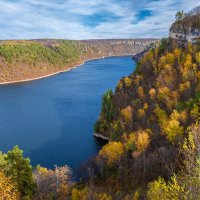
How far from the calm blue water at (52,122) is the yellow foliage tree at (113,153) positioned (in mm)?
6792

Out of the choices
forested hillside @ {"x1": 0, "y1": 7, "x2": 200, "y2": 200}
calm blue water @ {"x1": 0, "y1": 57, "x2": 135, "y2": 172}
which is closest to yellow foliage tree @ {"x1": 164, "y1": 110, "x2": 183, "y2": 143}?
forested hillside @ {"x1": 0, "y1": 7, "x2": 200, "y2": 200}

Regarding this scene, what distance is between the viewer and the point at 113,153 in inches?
1929

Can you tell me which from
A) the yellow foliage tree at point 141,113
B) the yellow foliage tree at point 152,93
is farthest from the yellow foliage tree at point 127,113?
the yellow foliage tree at point 152,93

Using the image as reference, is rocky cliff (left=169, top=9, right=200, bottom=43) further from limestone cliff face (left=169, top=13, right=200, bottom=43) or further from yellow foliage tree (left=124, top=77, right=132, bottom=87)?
yellow foliage tree (left=124, top=77, right=132, bottom=87)

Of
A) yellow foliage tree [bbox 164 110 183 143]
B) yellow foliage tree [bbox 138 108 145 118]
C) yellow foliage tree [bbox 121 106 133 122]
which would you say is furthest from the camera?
yellow foliage tree [bbox 121 106 133 122]

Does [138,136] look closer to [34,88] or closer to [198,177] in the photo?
[198,177]

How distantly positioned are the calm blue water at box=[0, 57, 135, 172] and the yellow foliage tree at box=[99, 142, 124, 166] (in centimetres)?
679

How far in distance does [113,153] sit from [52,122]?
106ft

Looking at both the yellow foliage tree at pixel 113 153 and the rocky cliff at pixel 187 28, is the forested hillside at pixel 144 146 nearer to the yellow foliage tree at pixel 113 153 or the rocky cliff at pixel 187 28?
the yellow foliage tree at pixel 113 153

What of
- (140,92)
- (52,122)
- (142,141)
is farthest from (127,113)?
(52,122)

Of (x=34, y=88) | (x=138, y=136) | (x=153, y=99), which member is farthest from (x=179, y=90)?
(x=34, y=88)

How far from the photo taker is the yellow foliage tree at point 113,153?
47.7 metres

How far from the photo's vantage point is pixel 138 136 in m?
51.0

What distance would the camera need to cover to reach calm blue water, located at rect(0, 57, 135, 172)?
58375 mm
